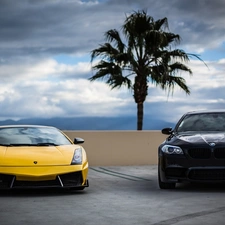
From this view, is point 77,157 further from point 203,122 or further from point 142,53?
point 142,53

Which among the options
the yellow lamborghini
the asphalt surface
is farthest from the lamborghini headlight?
the asphalt surface

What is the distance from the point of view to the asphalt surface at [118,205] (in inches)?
323

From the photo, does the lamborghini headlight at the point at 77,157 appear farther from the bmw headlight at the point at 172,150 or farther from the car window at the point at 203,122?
the car window at the point at 203,122

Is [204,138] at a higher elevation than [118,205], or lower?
higher

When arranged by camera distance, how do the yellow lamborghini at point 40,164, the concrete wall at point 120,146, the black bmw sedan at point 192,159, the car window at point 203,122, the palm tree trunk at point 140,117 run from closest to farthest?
the yellow lamborghini at point 40,164, the black bmw sedan at point 192,159, the car window at point 203,122, the concrete wall at point 120,146, the palm tree trunk at point 140,117

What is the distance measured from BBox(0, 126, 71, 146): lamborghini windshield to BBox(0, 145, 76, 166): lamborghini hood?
0.98 feet

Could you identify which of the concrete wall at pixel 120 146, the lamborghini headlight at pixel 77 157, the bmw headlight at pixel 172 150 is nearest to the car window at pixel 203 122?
the bmw headlight at pixel 172 150

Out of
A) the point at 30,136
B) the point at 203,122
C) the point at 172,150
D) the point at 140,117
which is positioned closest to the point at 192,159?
the point at 172,150

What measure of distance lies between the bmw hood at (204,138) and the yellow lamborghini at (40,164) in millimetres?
1893

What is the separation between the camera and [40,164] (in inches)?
437

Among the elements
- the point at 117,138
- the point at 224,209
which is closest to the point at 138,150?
the point at 117,138

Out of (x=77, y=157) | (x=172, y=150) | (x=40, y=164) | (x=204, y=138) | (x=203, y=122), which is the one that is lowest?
(x=40, y=164)

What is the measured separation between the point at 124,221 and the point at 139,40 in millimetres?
25847

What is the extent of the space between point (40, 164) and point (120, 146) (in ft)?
28.9
